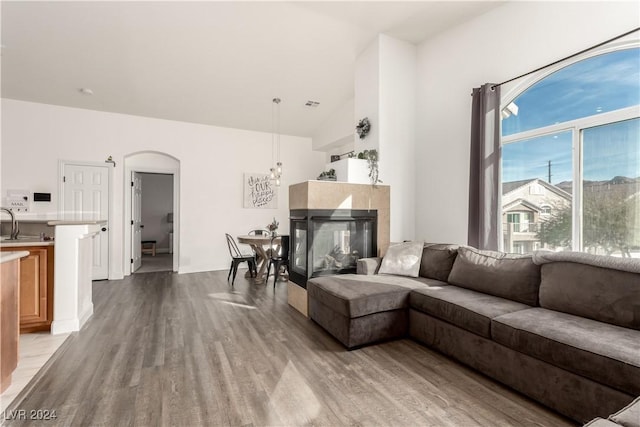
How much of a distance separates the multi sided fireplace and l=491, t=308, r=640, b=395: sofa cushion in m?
1.89

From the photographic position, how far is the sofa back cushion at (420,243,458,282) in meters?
3.28

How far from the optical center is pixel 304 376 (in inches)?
87.9

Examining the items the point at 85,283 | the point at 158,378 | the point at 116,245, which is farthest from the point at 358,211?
the point at 116,245

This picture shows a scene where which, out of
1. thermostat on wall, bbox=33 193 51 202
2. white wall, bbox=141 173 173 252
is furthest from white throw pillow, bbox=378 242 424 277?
white wall, bbox=141 173 173 252

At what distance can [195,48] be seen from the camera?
4.12 meters

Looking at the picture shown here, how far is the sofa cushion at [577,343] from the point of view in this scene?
1552 millimetres

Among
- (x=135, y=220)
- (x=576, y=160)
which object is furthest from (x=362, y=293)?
(x=135, y=220)

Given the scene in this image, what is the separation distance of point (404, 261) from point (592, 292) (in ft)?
5.46

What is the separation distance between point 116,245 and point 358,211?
15.3ft

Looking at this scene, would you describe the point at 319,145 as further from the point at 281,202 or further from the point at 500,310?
the point at 500,310

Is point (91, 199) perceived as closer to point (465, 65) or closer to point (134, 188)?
point (134, 188)

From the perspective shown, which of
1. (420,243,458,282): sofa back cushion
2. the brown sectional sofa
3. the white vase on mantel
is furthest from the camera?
the white vase on mantel

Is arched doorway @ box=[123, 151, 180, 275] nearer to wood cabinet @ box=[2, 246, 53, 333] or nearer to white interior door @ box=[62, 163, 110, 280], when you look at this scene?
white interior door @ box=[62, 163, 110, 280]

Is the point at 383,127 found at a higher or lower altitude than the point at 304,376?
higher
